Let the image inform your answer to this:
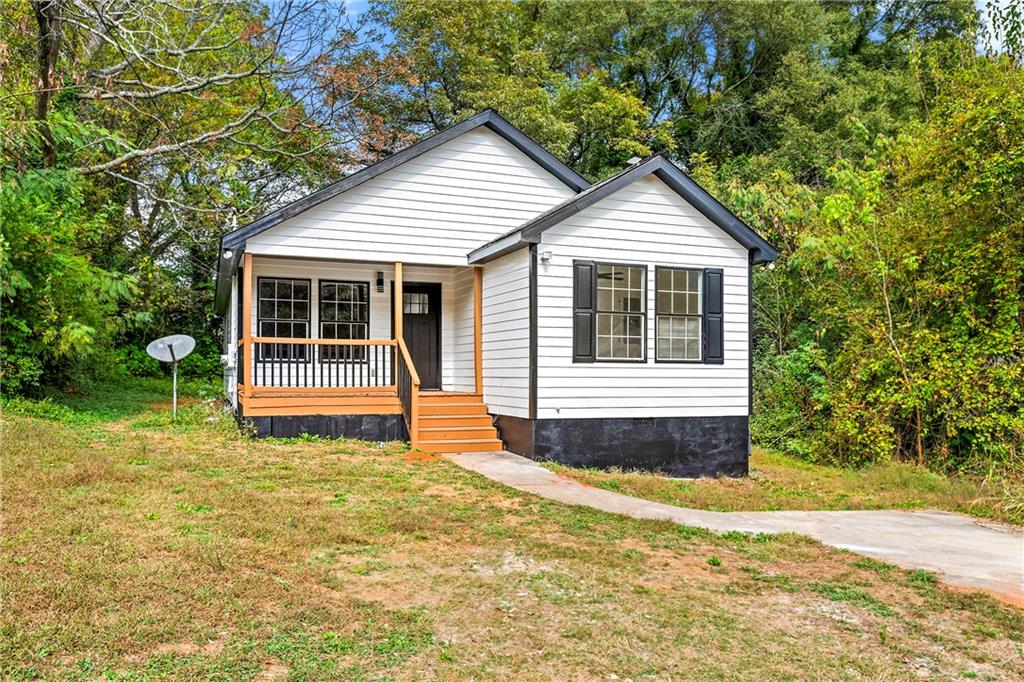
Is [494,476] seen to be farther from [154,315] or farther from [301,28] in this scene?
[154,315]

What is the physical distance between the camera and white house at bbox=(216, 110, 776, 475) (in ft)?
34.8

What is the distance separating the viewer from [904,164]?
13.1 m

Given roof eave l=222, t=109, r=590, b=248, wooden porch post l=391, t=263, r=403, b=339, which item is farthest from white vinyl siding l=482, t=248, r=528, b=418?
roof eave l=222, t=109, r=590, b=248

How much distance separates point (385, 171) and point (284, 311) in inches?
117

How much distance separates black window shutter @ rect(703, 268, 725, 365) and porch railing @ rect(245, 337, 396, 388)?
4.82 m

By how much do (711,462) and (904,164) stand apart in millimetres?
6444

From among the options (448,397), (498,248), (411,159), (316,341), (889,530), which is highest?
(411,159)

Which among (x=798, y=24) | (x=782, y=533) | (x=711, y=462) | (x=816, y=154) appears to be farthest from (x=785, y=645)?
(x=798, y=24)

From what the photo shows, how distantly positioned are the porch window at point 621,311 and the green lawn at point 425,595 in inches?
160

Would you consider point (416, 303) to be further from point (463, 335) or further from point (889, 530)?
point (889, 530)

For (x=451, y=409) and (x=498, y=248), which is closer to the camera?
(x=498, y=248)

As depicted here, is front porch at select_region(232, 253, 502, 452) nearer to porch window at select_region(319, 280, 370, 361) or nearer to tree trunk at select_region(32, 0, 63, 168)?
porch window at select_region(319, 280, 370, 361)

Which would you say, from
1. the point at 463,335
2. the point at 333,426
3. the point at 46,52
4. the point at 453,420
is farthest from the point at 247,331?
the point at 46,52

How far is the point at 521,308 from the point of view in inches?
426
